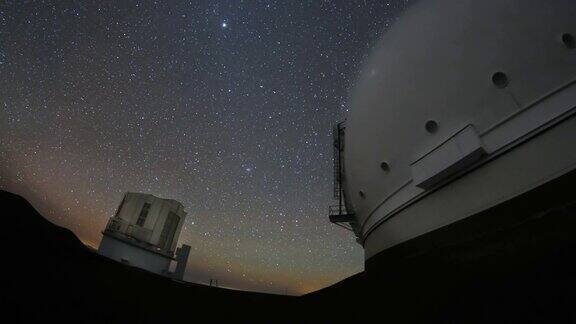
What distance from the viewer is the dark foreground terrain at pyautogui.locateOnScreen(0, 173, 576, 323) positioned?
6.81 ft

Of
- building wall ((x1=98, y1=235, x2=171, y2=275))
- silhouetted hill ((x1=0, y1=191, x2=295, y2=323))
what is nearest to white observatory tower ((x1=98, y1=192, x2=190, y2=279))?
building wall ((x1=98, y1=235, x2=171, y2=275))

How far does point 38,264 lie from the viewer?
2.10 metres

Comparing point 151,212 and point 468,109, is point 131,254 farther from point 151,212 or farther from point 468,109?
point 468,109

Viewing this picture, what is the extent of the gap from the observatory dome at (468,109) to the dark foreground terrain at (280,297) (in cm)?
598

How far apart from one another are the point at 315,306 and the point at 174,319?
1.40 meters

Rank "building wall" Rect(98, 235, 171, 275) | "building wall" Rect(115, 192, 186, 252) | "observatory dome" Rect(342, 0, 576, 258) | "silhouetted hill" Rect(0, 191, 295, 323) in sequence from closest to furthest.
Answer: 1. "silhouetted hill" Rect(0, 191, 295, 323)
2. "observatory dome" Rect(342, 0, 576, 258)
3. "building wall" Rect(98, 235, 171, 275)
4. "building wall" Rect(115, 192, 186, 252)

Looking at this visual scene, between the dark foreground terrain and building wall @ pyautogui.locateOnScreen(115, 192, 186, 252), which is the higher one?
building wall @ pyautogui.locateOnScreen(115, 192, 186, 252)

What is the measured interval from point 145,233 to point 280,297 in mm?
30591

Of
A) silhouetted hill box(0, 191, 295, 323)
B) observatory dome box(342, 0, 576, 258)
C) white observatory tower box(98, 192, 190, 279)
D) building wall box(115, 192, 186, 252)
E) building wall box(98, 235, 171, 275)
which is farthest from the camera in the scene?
building wall box(115, 192, 186, 252)

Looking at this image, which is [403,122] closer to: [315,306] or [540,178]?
[540,178]

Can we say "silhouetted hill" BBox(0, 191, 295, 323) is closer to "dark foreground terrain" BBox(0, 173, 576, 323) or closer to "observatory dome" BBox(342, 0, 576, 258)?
"dark foreground terrain" BBox(0, 173, 576, 323)

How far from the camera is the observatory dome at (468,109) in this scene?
7.79m

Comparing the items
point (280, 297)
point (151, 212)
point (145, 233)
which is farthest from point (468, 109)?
point (151, 212)

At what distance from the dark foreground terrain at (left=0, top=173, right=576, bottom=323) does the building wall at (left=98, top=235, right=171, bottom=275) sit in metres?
29.1
